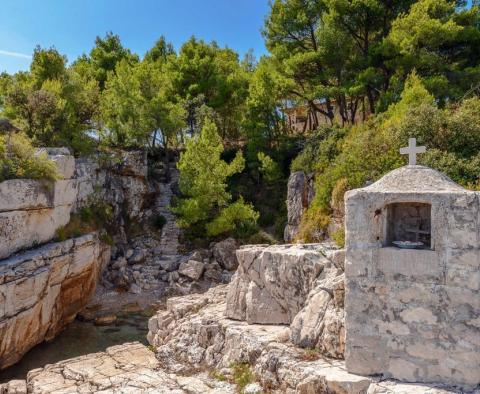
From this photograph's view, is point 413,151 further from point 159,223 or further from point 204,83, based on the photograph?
point 204,83

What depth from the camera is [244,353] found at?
10.0 metres

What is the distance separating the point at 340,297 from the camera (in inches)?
360

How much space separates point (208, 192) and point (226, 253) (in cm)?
363

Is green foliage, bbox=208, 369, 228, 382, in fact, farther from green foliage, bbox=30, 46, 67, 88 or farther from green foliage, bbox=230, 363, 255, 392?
green foliage, bbox=30, 46, 67, 88

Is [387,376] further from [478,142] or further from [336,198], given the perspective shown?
[478,142]

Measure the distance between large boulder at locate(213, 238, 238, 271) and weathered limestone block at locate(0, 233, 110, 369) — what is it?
6.49 meters

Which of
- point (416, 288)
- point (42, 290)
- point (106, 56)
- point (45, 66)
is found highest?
point (106, 56)

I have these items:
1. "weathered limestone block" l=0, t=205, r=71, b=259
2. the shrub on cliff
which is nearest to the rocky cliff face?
"weathered limestone block" l=0, t=205, r=71, b=259

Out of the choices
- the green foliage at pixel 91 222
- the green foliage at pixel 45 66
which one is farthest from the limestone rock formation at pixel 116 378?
the green foliage at pixel 45 66

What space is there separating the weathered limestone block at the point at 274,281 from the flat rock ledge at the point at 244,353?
0.36m

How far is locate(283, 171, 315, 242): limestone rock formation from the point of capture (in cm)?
1822

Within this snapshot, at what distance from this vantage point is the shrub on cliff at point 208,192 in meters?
22.2

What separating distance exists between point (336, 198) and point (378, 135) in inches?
113

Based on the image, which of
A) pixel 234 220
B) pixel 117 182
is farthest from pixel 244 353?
pixel 117 182
